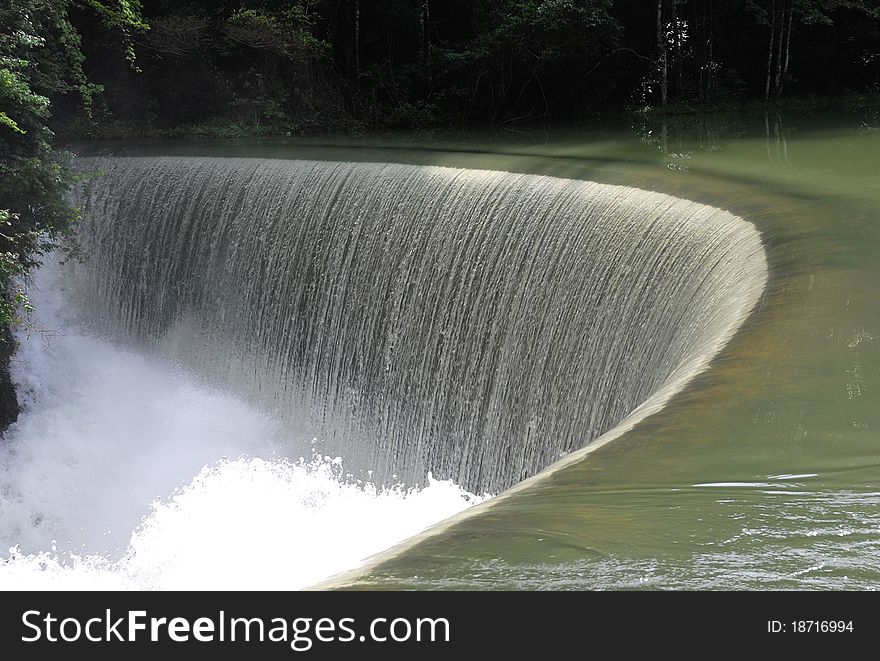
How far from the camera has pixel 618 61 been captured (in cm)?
2092

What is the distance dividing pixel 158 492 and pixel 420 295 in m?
3.89

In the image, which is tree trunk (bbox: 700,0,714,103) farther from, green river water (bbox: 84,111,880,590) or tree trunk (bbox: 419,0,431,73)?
green river water (bbox: 84,111,880,590)

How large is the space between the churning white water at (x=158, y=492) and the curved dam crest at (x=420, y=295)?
476mm

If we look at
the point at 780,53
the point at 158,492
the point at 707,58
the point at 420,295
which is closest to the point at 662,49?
the point at 707,58

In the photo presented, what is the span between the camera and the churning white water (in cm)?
923

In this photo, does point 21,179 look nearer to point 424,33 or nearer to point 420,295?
point 420,295

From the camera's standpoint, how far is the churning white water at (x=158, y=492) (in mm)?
9227

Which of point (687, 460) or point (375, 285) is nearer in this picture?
point (687, 460)

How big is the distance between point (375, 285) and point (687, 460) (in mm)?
7949

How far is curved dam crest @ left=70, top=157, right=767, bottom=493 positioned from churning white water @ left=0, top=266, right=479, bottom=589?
1.56 feet

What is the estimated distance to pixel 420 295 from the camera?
10.7 m
